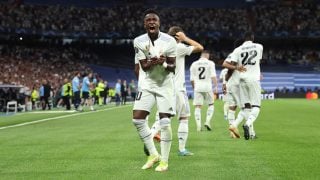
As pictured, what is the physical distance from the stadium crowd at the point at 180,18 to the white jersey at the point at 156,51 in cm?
5807

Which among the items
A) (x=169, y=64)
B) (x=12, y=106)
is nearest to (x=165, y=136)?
(x=169, y=64)

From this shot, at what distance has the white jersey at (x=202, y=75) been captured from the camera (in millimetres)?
17016

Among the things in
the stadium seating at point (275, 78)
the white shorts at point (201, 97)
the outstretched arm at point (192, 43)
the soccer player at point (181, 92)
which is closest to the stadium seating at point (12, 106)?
the white shorts at point (201, 97)

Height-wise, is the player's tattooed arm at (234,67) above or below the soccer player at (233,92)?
above

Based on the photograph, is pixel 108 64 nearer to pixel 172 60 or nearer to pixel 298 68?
pixel 298 68

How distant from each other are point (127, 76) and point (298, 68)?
72.3ft

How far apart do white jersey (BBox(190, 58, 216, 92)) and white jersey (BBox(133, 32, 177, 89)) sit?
848 cm

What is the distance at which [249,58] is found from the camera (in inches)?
519

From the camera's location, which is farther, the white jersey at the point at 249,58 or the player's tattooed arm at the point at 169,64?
the white jersey at the point at 249,58

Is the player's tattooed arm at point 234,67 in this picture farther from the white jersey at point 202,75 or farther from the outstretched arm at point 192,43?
the white jersey at point 202,75

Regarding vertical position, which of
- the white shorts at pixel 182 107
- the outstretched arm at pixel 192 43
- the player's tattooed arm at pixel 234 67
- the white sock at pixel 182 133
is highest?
the outstretched arm at pixel 192 43

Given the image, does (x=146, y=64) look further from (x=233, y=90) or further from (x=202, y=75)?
(x=202, y=75)

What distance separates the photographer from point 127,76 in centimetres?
6719

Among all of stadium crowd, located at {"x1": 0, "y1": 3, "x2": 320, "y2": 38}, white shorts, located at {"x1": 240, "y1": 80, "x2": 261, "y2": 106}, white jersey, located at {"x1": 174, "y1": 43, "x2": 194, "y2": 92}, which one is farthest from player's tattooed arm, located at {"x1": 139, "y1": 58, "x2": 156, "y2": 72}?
stadium crowd, located at {"x1": 0, "y1": 3, "x2": 320, "y2": 38}
